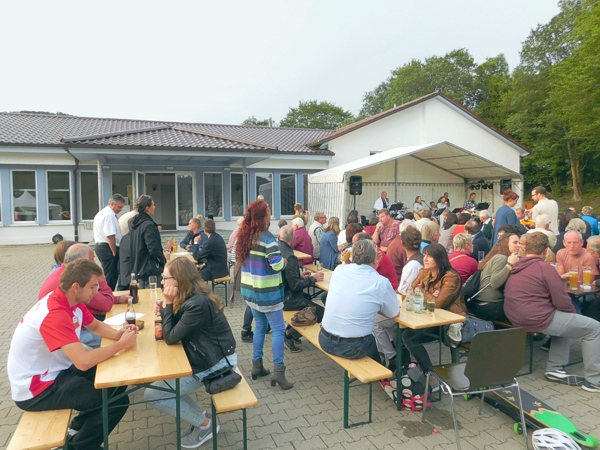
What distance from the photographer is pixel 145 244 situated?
5250 millimetres

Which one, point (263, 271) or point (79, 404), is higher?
point (263, 271)

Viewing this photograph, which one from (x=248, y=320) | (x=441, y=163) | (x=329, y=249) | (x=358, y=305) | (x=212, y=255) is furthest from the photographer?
(x=441, y=163)

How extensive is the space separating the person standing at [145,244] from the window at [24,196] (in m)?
11.2

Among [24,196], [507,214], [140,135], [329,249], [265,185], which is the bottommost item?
[329,249]

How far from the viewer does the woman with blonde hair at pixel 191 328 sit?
2.73 m

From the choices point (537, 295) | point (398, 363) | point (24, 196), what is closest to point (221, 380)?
point (398, 363)

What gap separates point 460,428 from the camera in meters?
3.11

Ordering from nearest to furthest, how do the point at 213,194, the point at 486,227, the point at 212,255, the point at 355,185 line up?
the point at 212,255
the point at 486,227
the point at 355,185
the point at 213,194

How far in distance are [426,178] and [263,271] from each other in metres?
17.2

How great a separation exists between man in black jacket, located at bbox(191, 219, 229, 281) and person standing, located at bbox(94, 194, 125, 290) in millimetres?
1166

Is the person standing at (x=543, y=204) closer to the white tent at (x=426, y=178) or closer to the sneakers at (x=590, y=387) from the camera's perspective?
the sneakers at (x=590, y=387)

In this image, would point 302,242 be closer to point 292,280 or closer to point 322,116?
point 292,280

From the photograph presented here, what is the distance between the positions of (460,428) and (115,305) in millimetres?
3180

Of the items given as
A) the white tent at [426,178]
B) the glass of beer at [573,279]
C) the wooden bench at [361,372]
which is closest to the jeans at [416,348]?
the wooden bench at [361,372]
